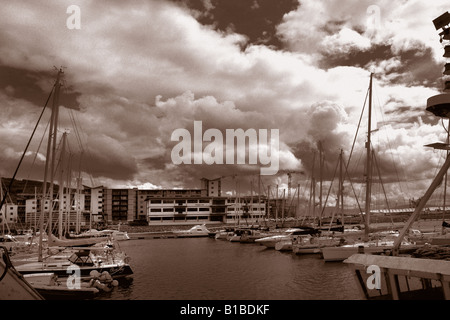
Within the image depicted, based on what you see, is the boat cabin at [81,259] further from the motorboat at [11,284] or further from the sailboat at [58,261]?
the motorboat at [11,284]

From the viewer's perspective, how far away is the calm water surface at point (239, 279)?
31.3 meters

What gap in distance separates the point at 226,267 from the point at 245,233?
136 feet

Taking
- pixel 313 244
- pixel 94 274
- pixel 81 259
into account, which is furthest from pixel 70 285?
pixel 313 244

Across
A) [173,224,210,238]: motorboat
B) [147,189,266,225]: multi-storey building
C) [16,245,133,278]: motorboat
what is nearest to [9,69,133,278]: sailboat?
[16,245,133,278]: motorboat

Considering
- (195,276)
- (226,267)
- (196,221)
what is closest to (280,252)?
(226,267)

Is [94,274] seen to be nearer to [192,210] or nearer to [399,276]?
[399,276]

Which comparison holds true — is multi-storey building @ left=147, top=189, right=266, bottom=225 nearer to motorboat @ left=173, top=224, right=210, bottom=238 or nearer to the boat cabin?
motorboat @ left=173, top=224, right=210, bottom=238

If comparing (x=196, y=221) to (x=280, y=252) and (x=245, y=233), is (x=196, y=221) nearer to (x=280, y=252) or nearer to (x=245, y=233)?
(x=245, y=233)

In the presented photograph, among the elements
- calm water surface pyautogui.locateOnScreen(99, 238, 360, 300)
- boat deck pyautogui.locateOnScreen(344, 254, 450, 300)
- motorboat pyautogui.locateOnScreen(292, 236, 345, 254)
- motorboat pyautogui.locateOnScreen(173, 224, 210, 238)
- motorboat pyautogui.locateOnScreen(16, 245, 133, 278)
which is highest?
boat deck pyautogui.locateOnScreen(344, 254, 450, 300)

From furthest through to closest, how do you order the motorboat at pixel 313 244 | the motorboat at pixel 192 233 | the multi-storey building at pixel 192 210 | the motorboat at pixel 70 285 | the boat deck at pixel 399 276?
the multi-storey building at pixel 192 210, the motorboat at pixel 192 233, the motorboat at pixel 313 244, the motorboat at pixel 70 285, the boat deck at pixel 399 276

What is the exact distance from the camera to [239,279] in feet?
128

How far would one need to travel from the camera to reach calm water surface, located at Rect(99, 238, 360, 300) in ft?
103

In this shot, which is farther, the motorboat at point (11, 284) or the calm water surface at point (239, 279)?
the calm water surface at point (239, 279)

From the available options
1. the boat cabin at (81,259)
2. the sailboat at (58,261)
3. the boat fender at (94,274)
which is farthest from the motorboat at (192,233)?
the boat fender at (94,274)
